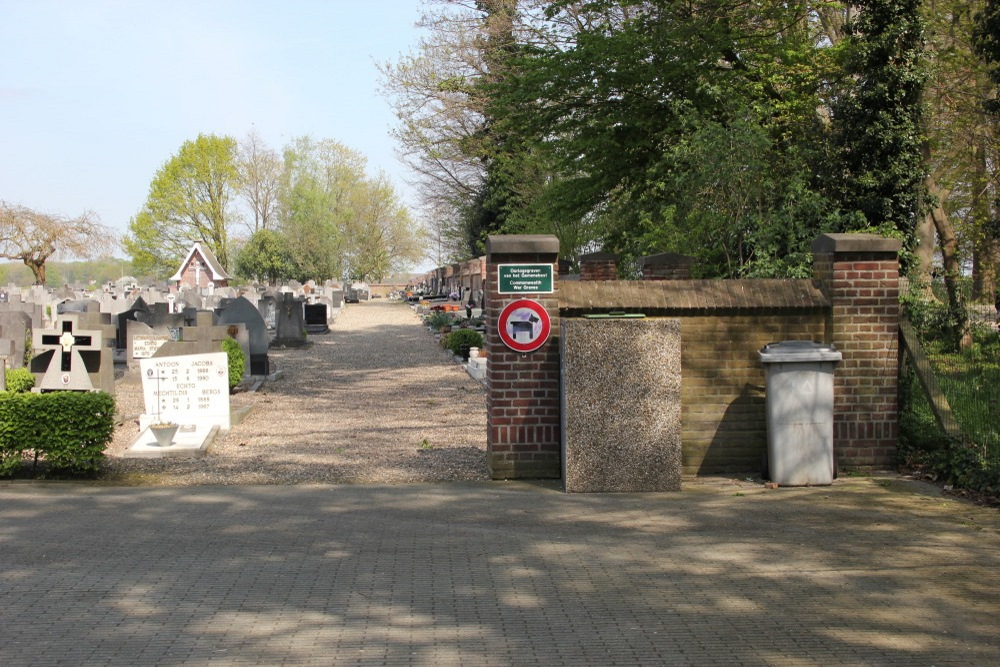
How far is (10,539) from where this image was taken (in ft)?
22.5

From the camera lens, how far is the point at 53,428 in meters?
9.38

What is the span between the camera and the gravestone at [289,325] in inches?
1109

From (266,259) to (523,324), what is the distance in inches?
2827

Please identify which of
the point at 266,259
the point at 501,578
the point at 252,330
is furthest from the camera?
the point at 266,259

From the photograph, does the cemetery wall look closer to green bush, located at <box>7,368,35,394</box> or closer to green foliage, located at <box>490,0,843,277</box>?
green foliage, located at <box>490,0,843,277</box>

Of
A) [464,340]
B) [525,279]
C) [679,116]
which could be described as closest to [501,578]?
[525,279]

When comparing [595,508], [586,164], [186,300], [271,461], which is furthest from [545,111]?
[186,300]

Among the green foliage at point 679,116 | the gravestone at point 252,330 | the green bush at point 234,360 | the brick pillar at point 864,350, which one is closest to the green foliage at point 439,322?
the green foliage at point 679,116

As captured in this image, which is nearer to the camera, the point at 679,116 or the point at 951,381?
the point at 951,381

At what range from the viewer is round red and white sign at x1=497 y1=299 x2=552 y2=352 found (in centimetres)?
888

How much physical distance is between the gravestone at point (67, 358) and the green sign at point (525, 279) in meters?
6.48

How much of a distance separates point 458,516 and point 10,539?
3178 millimetres

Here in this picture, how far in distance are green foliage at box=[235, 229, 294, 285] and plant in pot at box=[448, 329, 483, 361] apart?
179 ft

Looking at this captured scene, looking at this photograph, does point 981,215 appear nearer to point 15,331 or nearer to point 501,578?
point 15,331
